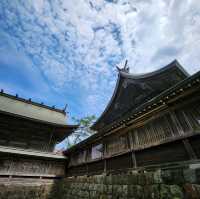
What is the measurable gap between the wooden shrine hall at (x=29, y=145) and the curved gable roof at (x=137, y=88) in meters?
4.56

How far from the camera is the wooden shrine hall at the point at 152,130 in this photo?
14.8ft

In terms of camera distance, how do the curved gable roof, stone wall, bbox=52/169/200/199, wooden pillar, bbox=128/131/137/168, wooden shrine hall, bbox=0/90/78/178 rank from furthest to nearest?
wooden shrine hall, bbox=0/90/78/178, the curved gable roof, wooden pillar, bbox=128/131/137/168, stone wall, bbox=52/169/200/199

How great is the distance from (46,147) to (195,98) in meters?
13.6

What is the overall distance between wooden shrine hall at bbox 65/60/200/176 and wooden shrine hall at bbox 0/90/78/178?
241 centimetres

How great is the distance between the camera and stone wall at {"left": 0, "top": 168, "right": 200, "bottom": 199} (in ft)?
12.5

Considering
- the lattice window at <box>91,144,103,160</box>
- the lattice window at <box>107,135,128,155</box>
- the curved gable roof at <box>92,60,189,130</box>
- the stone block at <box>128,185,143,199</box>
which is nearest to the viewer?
the stone block at <box>128,185,143,199</box>

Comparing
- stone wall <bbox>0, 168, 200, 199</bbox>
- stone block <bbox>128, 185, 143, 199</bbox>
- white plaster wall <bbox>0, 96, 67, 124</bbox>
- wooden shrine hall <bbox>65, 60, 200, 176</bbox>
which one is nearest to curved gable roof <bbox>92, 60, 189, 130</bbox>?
wooden shrine hall <bbox>65, 60, 200, 176</bbox>

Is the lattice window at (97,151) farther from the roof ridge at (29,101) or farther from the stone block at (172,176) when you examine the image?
the roof ridge at (29,101)

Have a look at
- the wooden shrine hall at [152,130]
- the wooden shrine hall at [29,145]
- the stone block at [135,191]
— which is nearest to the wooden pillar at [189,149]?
the wooden shrine hall at [152,130]

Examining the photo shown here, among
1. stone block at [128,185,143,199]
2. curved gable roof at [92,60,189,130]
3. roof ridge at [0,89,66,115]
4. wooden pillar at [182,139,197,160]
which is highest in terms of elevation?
roof ridge at [0,89,66,115]

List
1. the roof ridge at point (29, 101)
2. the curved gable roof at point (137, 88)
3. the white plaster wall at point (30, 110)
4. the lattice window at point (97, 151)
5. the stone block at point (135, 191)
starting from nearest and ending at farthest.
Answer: the stone block at point (135, 191) → the curved gable roof at point (137, 88) → the lattice window at point (97, 151) → the white plaster wall at point (30, 110) → the roof ridge at point (29, 101)

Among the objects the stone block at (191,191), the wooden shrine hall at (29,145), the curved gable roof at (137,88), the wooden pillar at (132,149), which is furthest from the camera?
the wooden shrine hall at (29,145)

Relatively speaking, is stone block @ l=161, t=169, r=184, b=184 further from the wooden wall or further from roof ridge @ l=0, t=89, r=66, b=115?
roof ridge @ l=0, t=89, r=66, b=115

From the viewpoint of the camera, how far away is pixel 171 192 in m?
4.04
